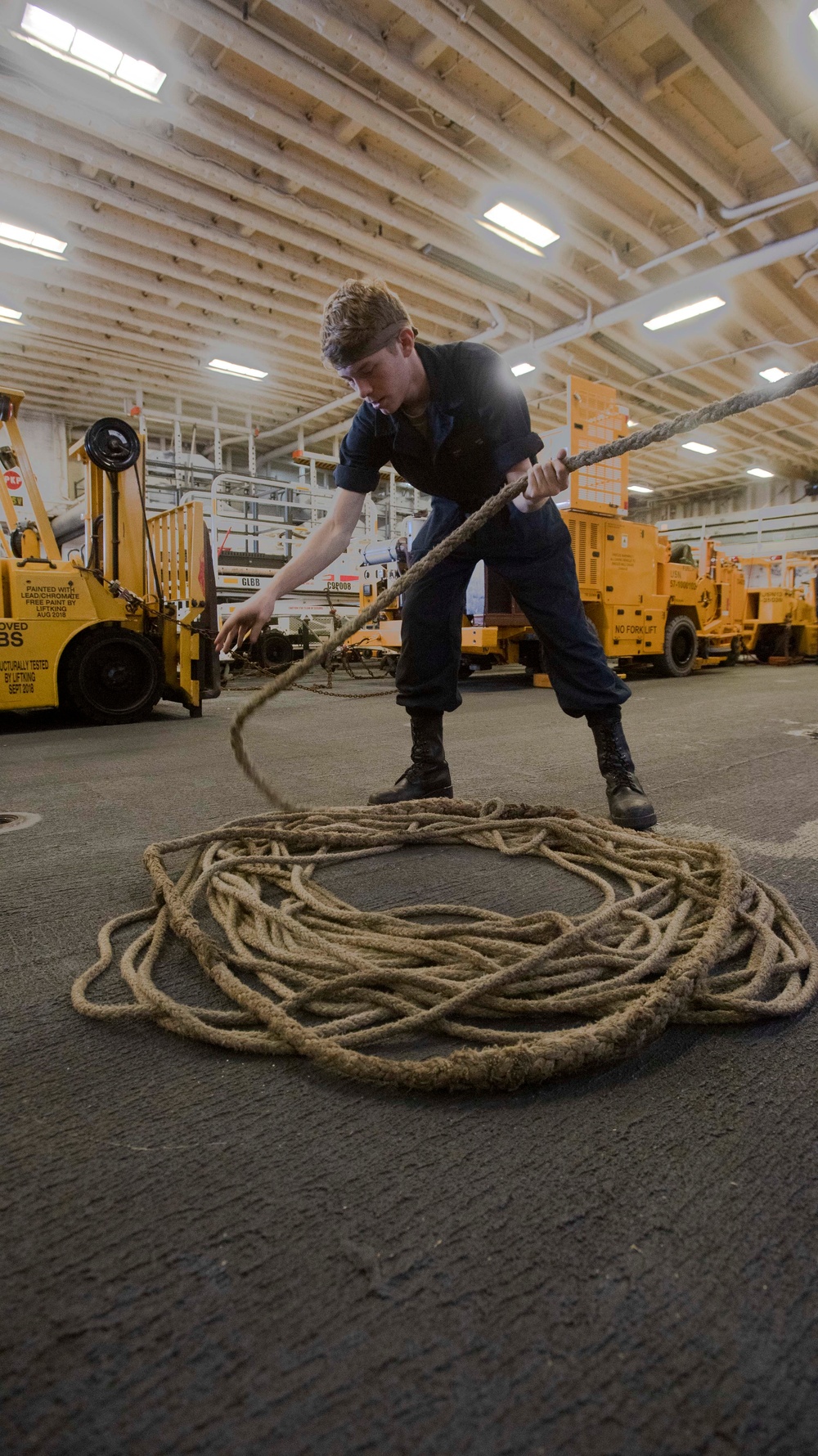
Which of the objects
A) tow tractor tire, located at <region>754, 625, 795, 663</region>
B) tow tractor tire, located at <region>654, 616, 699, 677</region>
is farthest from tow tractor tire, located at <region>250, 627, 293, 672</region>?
tow tractor tire, located at <region>754, 625, 795, 663</region>

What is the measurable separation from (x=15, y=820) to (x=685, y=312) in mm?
8640

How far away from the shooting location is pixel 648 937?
3.56 ft

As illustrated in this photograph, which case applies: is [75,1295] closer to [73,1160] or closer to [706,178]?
[73,1160]

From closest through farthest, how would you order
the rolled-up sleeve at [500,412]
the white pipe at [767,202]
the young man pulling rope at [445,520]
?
the young man pulling rope at [445,520]
the rolled-up sleeve at [500,412]
the white pipe at [767,202]

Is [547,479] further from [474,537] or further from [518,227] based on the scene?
[518,227]

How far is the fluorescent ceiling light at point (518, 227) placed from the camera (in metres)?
5.88

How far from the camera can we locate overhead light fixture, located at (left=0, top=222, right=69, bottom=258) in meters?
5.99

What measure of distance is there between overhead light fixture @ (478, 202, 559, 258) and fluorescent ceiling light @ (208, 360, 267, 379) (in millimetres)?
4236

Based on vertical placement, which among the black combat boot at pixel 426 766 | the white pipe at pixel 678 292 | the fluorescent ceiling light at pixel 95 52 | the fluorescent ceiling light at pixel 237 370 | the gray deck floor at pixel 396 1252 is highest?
the fluorescent ceiling light at pixel 237 370

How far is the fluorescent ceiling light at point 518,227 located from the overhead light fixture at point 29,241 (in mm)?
3920

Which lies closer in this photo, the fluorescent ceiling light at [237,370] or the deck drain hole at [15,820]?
the deck drain hole at [15,820]

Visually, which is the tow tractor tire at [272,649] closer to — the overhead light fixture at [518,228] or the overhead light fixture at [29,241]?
the overhead light fixture at [29,241]

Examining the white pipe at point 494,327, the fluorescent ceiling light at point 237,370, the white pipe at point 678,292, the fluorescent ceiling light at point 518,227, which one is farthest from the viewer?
the fluorescent ceiling light at point 237,370

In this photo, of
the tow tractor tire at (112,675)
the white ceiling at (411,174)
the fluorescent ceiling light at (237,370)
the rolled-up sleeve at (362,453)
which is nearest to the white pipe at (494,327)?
the white ceiling at (411,174)
